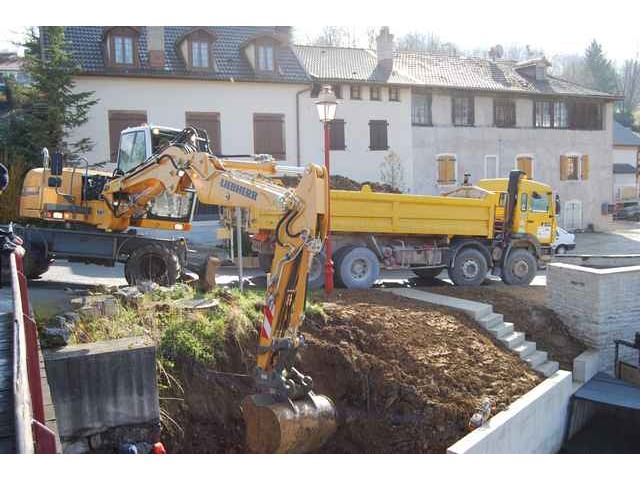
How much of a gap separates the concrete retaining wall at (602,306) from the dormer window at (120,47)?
1797 centimetres

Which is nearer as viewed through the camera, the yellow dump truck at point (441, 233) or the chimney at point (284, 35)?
the yellow dump truck at point (441, 233)

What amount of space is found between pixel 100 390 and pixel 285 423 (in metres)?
2.28

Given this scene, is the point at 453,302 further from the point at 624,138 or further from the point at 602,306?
the point at 624,138

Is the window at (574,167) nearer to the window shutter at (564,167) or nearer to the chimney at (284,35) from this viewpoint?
the window shutter at (564,167)

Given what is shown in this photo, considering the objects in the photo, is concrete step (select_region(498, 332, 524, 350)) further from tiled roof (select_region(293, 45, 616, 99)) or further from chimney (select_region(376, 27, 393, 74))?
chimney (select_region(376, 27, 393, 74))

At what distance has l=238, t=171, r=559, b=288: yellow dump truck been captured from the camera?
47.0 ft

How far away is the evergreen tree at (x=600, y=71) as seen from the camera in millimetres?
67312

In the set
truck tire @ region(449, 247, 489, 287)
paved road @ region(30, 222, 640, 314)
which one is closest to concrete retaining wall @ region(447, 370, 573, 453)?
truck tire @ region(449, 247, 489, 287)

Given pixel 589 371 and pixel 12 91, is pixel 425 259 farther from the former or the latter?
pixel 12 91

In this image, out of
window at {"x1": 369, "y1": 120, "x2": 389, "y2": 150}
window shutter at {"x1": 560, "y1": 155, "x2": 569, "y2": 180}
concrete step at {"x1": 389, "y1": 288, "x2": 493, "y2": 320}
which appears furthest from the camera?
window shutter at {"x1": 560, "y1": 155, "x2": 569, "y2": 180}

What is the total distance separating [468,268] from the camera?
15.9 m

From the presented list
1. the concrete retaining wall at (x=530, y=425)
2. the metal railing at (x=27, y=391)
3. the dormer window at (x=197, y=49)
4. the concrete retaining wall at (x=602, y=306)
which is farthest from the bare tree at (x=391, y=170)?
the metal railing at (x=27, y=391)

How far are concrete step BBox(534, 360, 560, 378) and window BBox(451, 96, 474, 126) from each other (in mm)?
20785

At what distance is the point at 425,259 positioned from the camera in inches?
611
